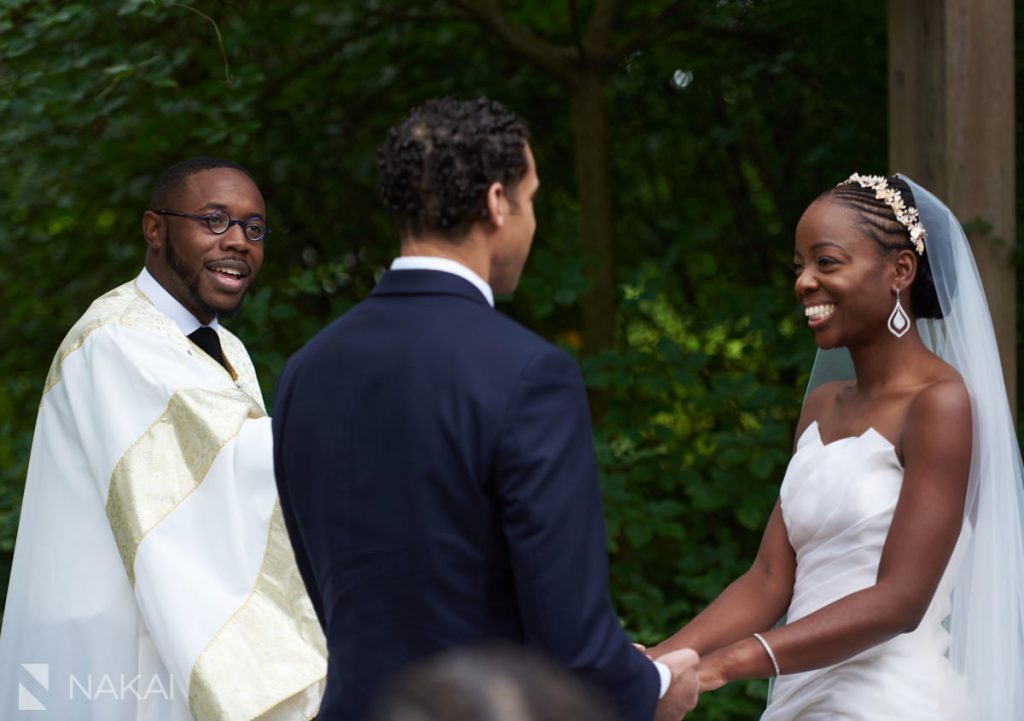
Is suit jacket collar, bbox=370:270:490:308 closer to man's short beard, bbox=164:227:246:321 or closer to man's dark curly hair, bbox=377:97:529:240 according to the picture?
man's dark curly hair, bbox=377:97:529:240

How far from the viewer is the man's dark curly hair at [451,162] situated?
1976 millimetres

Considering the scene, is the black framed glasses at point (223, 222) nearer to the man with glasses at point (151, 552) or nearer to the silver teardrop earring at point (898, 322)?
the man with glasses at point (151, 552)

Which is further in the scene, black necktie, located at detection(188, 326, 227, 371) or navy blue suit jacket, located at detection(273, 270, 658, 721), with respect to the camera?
black necktie, located at detection(188, 326, 227, 371)

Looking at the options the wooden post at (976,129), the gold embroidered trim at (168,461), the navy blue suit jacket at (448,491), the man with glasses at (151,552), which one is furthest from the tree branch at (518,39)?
the navy blue suit jacket at (448,491)

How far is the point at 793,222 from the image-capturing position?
6512 millimetres

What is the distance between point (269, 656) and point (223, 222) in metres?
1.01

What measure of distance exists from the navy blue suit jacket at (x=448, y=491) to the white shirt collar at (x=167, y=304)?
1341 mm

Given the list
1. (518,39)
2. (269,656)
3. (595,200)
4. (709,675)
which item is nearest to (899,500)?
(709,675)

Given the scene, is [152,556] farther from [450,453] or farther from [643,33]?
[643,33]

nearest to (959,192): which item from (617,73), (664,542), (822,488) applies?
(822,488)

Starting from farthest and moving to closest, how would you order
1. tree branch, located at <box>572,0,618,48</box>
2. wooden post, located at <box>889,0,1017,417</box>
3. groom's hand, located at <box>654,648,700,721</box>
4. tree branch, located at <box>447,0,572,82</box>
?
tree branch, located at <box>572,0,618,48</box>
tree branch, located at <box>447,0,572,82</box>
wooden post, located at <box>889,0,1017,417</box>
groom's hand, located at <box>654,648,700,721</box>

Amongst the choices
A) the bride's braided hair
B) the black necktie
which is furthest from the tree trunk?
the bride's braided hair

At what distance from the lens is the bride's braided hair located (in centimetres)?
281

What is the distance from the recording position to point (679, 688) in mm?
2350
